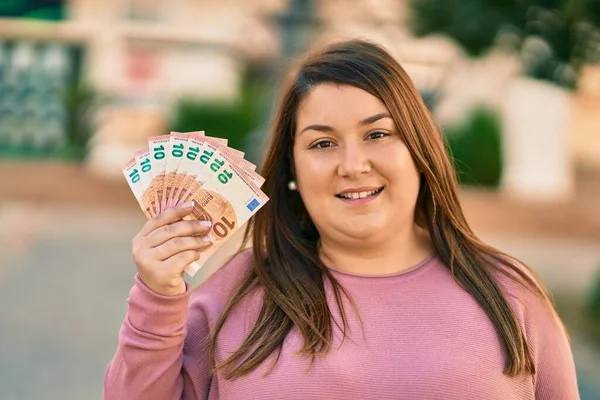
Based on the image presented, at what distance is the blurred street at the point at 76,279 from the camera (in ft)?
17.2

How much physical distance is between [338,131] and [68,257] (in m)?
7.07

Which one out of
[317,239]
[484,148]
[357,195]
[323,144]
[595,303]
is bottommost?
[484,148]

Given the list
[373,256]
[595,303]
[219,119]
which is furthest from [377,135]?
[219,119]

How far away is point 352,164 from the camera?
200cm

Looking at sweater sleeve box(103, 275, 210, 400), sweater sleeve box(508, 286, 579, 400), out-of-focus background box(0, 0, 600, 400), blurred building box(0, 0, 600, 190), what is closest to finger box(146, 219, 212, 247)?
sweater sleeve box(103, 275, 210, 400)

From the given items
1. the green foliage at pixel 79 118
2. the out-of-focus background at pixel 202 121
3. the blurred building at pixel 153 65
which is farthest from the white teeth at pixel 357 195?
the green foliage at pixel 79 118

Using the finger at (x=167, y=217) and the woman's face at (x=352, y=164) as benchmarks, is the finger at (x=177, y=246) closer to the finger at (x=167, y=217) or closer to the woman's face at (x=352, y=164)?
the finger at (x=167, y=217)

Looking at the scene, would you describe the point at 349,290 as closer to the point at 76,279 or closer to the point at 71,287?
the point at 71,287

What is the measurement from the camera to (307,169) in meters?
2.08

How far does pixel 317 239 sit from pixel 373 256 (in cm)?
22

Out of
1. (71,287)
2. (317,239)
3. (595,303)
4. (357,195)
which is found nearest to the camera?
(357,195)

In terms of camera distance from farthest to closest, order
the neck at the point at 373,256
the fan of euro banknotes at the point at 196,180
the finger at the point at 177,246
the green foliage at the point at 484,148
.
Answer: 1. the green foliage at the point at 484,148
2. the neck at the point at 373,256
3. the fan of euro banknotes at the point at 196,180
4. the finger at the point at 177,246

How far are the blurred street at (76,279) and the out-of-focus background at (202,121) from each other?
2 centimetres

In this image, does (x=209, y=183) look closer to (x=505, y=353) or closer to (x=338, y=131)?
(x=338, y=131)
